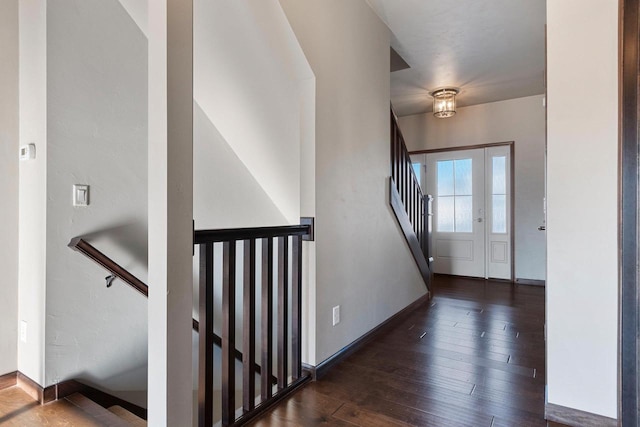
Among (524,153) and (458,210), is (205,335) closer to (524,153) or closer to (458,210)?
(458,210)

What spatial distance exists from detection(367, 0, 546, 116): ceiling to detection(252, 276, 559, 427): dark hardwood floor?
2.68 meters

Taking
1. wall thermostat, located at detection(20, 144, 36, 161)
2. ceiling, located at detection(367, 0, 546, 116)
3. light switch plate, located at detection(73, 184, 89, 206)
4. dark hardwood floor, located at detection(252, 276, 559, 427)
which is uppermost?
ceiling, located at detection(367, 0, 546, 116)

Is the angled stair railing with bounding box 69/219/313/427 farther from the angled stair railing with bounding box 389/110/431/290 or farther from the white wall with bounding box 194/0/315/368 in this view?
the angled stair railing with bounding box 389/110/431/290

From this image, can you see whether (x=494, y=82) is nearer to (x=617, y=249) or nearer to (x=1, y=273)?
(x=617, y=249)

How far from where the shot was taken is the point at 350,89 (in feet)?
8.59

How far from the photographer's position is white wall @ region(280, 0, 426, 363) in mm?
2232

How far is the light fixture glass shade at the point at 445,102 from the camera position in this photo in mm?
4645

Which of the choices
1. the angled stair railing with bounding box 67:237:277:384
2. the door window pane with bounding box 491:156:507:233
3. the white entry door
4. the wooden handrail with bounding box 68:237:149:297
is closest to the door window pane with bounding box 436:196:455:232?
the white entry door

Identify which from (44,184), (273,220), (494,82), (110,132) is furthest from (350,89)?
(494,82)

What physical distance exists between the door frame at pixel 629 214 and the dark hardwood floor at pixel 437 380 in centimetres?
45

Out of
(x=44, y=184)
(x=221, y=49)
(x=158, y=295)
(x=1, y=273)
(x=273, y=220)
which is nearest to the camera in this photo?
(x=158, y=295)

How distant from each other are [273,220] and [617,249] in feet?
6.48

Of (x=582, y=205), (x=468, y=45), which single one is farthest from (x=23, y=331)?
(x=468, y=45)

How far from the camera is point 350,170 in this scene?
260 centimetres
